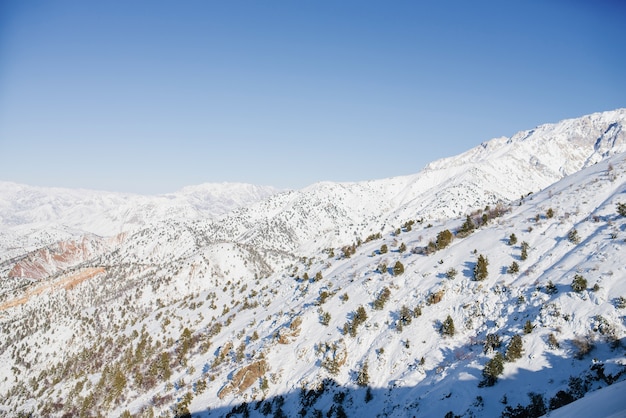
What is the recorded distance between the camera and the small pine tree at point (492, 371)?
2216 cm

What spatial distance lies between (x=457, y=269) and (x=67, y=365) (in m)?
79.1

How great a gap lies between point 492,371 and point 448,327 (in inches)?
257

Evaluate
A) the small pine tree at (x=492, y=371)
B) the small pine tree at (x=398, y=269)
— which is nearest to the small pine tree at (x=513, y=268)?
the small pine tree at (x=398, y=269)

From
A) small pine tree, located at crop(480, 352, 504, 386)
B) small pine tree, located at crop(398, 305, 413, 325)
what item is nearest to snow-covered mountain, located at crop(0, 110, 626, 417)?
small pine tree, located at crop(480, 352, 504, 386)

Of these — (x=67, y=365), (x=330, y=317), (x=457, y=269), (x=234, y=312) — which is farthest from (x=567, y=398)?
(x=67, y=365)

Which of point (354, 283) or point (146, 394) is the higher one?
point (354, 283)

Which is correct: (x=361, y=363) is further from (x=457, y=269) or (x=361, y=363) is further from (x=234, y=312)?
(x=234, y=312)

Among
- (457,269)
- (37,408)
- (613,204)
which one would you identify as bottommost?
(37,408)

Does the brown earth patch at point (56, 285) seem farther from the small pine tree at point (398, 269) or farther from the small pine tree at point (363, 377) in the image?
the small pine tree at point (363, 377)

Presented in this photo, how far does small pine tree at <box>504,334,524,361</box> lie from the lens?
23.1m

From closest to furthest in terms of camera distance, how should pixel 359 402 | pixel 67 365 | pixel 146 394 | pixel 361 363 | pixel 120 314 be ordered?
pixel 359 402, pixel 361 363, pixel 146 394, pixel 67 365, pixel 120 314

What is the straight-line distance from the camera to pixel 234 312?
184 feet

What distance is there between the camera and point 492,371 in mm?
22172

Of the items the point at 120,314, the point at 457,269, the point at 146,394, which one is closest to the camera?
the point at 457,269
